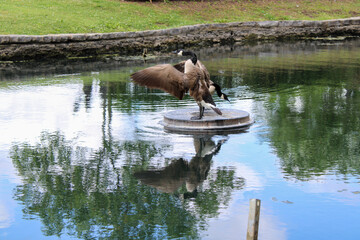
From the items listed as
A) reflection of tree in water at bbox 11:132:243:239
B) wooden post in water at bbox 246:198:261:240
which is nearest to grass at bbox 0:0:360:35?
reflection of tree in water at bbox 11:132:243:239


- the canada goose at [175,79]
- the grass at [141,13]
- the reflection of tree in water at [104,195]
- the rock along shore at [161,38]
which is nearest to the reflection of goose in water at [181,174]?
the reflection of tree in water at [104,195]

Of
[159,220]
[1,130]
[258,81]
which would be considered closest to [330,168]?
[159,220]

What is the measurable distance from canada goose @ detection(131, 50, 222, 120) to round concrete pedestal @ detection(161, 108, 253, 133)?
1.76 feet

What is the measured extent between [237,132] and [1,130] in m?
5.17

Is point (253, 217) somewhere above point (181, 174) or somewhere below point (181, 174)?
above

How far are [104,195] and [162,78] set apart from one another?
141 inches

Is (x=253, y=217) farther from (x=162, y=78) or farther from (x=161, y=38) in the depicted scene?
(x=161, y=38)

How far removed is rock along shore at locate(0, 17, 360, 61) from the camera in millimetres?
24094

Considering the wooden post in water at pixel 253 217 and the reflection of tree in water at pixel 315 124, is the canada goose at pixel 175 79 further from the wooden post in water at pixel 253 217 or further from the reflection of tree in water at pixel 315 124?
the wooden post in water at pixel 253 217

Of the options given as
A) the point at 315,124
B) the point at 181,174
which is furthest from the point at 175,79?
the point at 315,124

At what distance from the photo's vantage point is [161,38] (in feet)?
91.6

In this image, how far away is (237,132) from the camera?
11.8m

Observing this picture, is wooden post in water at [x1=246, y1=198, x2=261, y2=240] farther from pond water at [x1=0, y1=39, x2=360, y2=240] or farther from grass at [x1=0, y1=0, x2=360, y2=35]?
grass at [x1=0, y1=0, x2=360, y2=35]

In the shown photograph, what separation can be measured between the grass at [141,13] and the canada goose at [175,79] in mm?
15289
